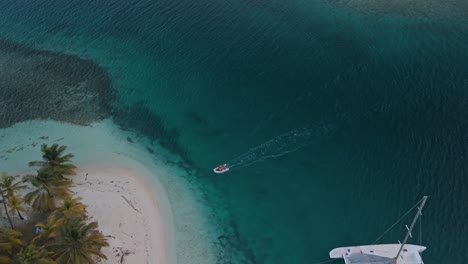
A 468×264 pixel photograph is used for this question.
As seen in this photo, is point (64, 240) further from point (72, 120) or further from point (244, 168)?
point (72, 120)

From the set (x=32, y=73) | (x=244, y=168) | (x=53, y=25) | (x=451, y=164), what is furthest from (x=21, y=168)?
(x=451, y=164)

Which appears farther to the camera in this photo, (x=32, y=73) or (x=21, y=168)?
(x=32, y=73)

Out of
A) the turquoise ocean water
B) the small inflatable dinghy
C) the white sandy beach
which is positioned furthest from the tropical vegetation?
the small inflatable dinghy

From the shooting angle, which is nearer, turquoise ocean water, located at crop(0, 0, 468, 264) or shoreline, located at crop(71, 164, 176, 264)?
shoreline, located at crop(71, 164, 176, 264)

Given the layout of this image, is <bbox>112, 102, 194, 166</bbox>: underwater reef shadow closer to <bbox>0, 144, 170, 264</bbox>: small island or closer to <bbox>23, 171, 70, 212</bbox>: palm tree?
<bbox>0, 144, 170, 264</bbox>: small island

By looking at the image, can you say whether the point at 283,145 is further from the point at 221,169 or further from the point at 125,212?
the point at 125,212

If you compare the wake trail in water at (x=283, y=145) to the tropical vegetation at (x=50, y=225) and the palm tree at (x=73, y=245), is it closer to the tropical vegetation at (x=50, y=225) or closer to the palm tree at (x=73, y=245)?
the tropical vegetation at (x=50, y=225)

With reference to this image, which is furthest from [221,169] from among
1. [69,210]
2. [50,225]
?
[50,225]

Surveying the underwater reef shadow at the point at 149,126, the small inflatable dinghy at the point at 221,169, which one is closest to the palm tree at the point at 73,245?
the underwater reef shadow at the point at 149,126
